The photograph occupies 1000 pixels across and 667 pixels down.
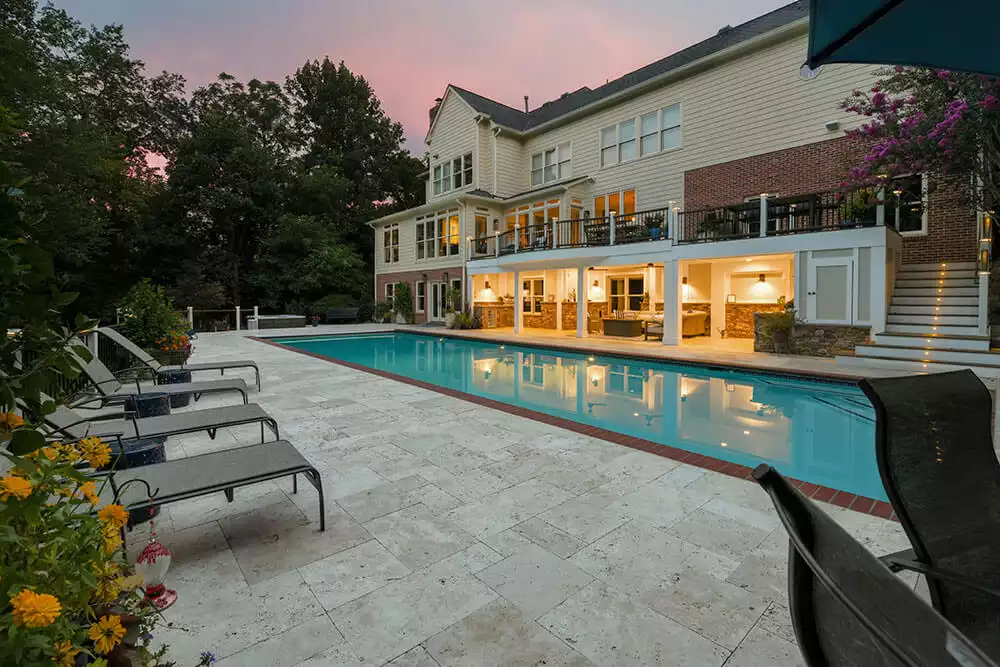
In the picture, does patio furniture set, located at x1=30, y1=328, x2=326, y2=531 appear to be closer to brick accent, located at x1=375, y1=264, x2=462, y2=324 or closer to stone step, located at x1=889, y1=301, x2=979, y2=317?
stone step, located at x1=889, y1=301, x2=979, y2=317

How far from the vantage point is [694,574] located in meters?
2.44

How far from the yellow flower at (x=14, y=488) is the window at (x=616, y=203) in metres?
16.3

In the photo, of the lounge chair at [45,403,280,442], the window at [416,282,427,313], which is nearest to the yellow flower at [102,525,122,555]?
the lounge chair at [45,403,280,442]

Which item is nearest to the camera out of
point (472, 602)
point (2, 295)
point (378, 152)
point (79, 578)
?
point (2, 295)

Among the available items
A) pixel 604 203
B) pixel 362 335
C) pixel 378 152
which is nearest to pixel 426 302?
pixel 362 335

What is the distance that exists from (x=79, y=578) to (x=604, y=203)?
1739cm

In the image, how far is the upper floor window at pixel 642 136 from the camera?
15.0 m

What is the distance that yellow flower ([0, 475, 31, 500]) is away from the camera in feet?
3.40

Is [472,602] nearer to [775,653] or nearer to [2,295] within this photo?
[775,653]

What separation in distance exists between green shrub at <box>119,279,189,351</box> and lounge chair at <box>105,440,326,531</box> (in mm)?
6847

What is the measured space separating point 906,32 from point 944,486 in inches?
82.3

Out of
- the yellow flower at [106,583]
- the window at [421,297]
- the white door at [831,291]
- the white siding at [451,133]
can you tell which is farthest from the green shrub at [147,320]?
the white siding at [451,133]

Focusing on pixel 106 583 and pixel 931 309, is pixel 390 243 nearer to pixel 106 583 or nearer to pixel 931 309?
pixel 931 309

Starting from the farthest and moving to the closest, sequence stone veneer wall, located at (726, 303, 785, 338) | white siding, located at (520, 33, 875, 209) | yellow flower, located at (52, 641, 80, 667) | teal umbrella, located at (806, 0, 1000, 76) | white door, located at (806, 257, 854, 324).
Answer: stone veneer wall, located at (726, 303, 785, 338) < white siding, located at (520, 33, 875, 209) < white door, located at (806, 257, 854, 324) < teal umbrella, located at (806, 0, 1000, 76) < yellow flower, located at (52, 641, 80, 667)
